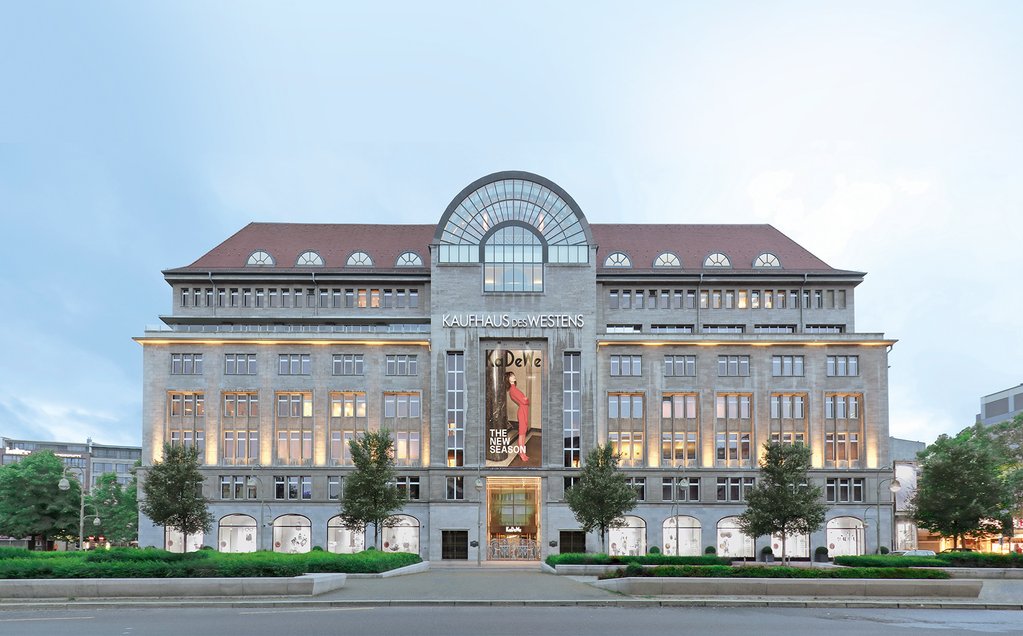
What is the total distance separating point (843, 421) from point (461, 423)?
108ft

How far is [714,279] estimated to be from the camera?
298 feet

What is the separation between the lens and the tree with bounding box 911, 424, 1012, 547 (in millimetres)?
64625

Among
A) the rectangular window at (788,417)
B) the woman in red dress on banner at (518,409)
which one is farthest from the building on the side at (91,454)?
the rectangular window at (788,417)

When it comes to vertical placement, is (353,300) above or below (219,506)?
above

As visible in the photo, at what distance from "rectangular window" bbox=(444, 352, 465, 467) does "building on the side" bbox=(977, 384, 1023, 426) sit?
75030mm

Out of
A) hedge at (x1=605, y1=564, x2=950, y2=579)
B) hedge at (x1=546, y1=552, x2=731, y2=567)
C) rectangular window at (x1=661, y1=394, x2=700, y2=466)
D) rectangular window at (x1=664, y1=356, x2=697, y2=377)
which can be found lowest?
hedge at (x1=546, y1=552, x2=731, y2=567)

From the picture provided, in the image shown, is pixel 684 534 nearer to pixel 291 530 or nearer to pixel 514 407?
pixel 514 407

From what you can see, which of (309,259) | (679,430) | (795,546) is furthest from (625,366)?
(309,259)

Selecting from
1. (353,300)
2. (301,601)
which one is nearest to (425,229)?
(353,300)

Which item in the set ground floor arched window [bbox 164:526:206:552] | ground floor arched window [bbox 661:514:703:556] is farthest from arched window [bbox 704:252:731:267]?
ground floor arched window [bbox 164:526:206:552]

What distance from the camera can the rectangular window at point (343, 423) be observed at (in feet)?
280

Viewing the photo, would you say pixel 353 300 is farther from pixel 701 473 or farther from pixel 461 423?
pixel 701 473

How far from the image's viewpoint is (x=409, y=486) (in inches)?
3339

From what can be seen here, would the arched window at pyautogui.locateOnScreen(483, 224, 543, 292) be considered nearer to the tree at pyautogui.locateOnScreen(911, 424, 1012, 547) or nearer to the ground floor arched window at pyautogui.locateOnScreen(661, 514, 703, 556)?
the ground floor arched window at pyautogui.locateOnScreen(661, 514, 703, 556)
